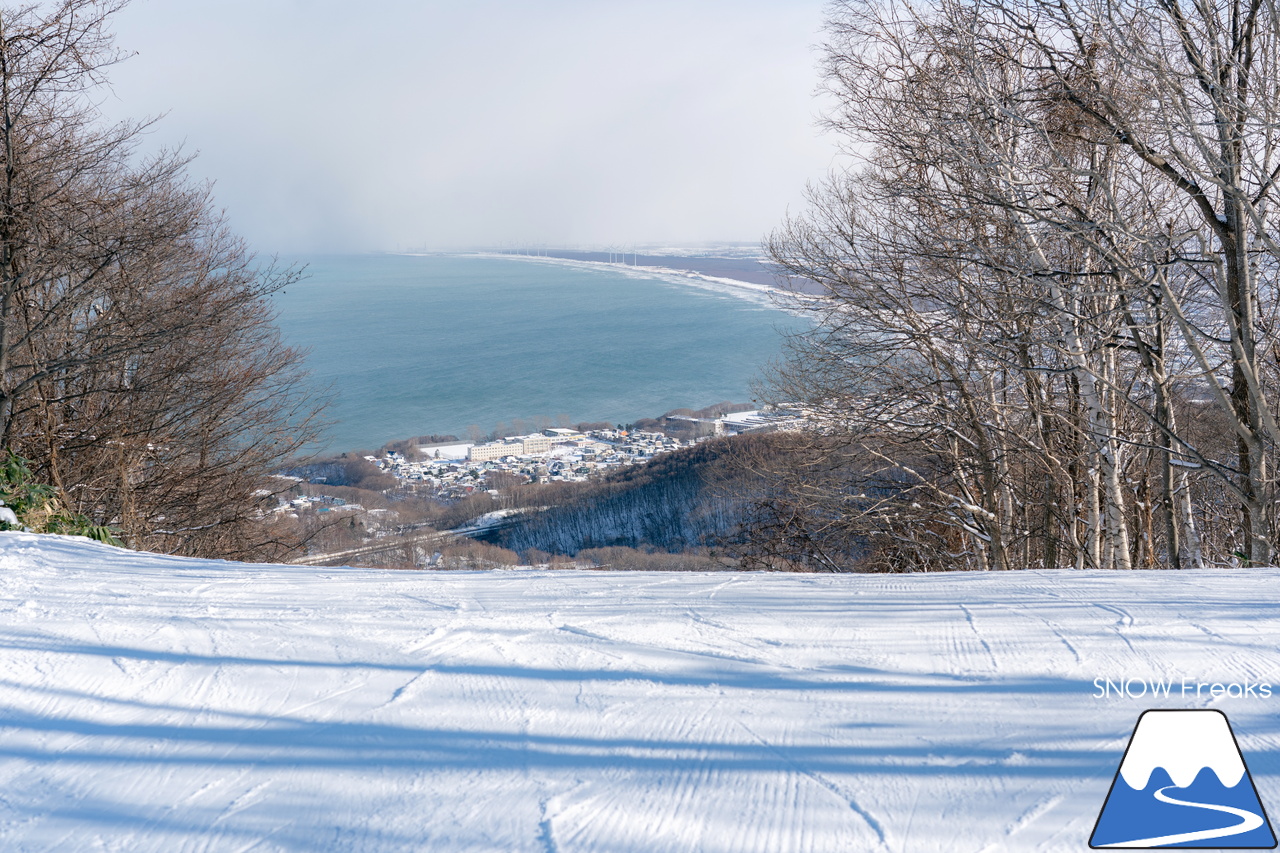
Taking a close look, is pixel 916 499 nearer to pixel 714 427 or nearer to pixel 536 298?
pixel 714 427

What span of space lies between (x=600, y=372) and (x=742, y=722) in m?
48.5

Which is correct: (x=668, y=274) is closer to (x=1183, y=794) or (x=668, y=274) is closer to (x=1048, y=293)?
(x=1048, y=293)

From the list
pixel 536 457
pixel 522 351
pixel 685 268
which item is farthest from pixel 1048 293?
pixel 685 268

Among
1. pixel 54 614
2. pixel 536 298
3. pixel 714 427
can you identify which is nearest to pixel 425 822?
pixel 54 614

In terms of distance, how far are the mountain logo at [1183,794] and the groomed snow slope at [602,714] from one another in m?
0.04

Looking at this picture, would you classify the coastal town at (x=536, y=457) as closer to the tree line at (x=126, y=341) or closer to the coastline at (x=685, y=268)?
the coastline at (x=685, y=268)

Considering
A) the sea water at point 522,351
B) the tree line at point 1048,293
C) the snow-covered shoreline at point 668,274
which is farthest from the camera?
the snow-covered shoreline at point 668,274

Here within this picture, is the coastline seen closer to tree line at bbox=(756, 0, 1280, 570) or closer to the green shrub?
tree line at bbox=(756, 0, 1280, 570)

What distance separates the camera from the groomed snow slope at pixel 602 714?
1.48m

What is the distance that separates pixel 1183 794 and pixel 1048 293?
6.35m

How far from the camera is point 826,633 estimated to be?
248 cm

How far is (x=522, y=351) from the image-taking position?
57031 millimetres

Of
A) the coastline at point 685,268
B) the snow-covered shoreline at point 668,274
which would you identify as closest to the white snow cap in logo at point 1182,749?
the coastline at point 685,268

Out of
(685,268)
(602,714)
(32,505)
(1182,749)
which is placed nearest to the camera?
(1182,749)
